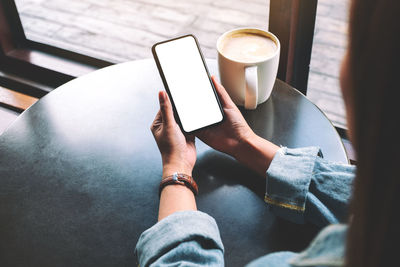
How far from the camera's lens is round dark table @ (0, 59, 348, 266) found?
2.08 feet

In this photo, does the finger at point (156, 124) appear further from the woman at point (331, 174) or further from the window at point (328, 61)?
the window at point (328, 61)

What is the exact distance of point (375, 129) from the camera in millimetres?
295

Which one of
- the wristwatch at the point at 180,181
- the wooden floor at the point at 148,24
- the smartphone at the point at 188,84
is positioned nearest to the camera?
the wristwatch at the point at 180,181

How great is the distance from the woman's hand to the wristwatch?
0.35 ft

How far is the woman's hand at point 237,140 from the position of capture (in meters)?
0.72

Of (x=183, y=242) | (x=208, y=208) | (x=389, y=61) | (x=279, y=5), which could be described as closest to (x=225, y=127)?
(x=208, y=208)

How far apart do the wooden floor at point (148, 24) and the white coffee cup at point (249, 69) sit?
0.76 meters

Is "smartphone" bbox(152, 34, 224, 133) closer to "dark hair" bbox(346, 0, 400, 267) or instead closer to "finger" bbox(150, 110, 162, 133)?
"finger" bbox(150, 110, 162, 133)

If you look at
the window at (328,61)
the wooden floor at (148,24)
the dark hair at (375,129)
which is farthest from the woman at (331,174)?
the wooden floor at (148,24)

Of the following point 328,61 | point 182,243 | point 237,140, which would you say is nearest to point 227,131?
point 237,140

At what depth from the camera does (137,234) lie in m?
0.64

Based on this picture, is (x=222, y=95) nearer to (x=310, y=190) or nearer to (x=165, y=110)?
(x=165, y=110)

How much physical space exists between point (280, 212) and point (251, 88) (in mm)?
253

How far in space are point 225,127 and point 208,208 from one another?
166 mm
